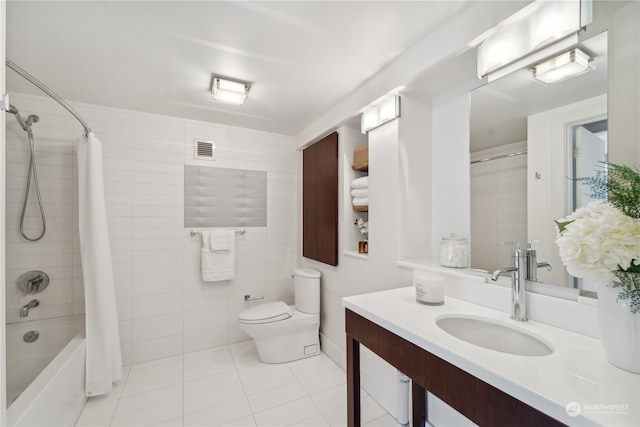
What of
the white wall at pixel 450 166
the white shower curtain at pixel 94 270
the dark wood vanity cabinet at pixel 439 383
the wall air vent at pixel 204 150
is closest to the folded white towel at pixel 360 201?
the white wall at pixel 450 166

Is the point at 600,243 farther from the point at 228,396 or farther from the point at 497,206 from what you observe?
the point at 228,396

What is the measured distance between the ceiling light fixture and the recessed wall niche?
0.87 m

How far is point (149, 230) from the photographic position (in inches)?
97.5

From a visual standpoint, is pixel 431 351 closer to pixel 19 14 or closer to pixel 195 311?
pixel 19 14

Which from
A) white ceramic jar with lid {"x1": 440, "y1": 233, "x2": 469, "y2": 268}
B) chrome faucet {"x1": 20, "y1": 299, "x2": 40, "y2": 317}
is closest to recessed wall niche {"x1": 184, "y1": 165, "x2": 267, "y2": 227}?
chrome faucet {"x1": 20, "y1": 299, "x2": 40, "y2": 317}

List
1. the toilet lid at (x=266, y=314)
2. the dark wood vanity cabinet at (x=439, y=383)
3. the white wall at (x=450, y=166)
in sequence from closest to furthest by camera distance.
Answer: the dark wood vanity cabinet at (x=439, y=383), the white wall at (x=450, y=166), the toilet lid at (x=266, y=314)

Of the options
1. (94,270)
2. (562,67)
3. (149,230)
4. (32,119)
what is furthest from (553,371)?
(32,119)

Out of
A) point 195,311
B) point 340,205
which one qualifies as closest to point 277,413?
point 195,311

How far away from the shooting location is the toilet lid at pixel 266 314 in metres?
2.29

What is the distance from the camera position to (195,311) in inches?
→ 104

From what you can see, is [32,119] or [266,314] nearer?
[32,119]

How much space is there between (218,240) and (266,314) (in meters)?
0.84

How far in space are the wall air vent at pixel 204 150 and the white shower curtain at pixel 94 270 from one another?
807 millimetres

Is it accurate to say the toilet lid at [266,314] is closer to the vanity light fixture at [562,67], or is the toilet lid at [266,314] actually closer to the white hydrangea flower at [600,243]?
the white hydrangea flower at [600,243]
